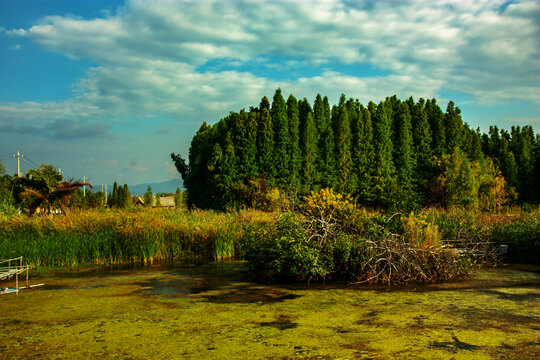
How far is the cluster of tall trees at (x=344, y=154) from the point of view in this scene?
27.7m

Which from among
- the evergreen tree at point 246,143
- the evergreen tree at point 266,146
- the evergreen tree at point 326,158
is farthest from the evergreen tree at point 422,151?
the evergreen tree at point 246,143

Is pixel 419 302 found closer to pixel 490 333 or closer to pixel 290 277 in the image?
pixel 490 333

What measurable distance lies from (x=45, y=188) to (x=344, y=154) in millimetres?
19374

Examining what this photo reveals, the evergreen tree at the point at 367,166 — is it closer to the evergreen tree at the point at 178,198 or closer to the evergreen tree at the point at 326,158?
the evergreen tree at the point at 326,158

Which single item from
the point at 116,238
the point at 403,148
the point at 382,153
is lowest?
the point at 116,238

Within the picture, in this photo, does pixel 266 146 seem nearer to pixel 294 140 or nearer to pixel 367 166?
pixel 294 140

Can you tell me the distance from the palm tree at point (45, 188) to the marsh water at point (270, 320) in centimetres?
674

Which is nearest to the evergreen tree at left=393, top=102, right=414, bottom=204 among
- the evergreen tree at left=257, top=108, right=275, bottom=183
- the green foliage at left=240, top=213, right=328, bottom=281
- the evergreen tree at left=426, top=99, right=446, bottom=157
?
the evergreen tree at left=426, top=99, right=446, bottom=157

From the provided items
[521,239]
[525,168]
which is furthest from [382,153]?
[521,239]

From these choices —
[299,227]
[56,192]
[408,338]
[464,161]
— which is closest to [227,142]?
Result: [56,192]

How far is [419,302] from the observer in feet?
24.1

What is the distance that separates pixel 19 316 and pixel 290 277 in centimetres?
532

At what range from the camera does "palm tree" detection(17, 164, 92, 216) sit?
15.3 metres

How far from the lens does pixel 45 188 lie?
50.8ft
